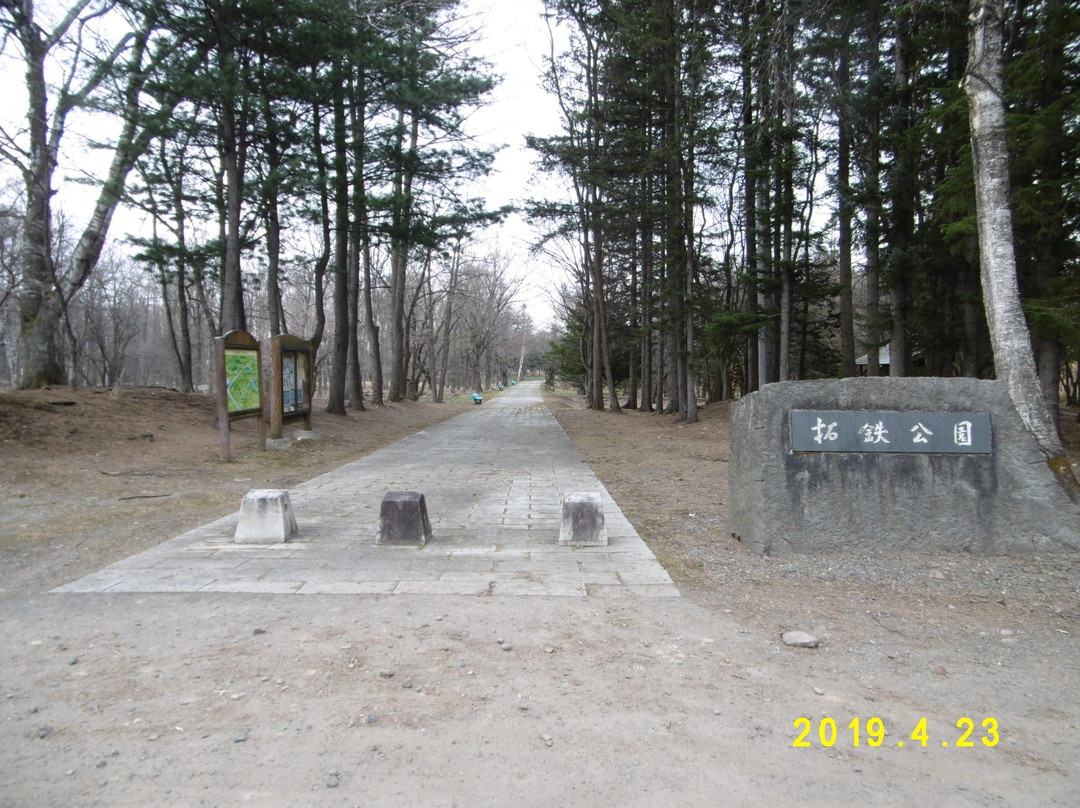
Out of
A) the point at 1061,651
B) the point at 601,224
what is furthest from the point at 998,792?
the point at 601,224

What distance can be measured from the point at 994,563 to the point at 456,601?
4251mm

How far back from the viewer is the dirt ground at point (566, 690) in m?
2.65

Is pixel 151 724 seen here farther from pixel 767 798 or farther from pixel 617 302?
pixel 617 302

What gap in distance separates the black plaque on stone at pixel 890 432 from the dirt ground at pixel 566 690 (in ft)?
2.93

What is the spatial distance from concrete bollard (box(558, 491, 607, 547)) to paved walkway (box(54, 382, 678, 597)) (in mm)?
127

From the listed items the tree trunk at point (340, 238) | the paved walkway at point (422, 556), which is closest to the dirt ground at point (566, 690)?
the paved walkway at point (422, 556)

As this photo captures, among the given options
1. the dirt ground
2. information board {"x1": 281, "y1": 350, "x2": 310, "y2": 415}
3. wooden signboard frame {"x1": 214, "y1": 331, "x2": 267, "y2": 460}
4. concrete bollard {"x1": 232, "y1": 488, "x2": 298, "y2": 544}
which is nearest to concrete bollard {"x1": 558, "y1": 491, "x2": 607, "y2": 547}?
the dirt ground

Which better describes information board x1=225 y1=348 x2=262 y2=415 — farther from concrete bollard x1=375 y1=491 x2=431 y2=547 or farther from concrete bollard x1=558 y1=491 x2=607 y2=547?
concrete bollard x1=558 y1=491 x2=607 y2=547

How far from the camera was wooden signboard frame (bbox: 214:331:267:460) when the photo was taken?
1182 centimetres

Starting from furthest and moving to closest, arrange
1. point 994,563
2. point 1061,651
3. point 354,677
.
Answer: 1. point 994,563
2. point 1061,651
3. point 354,677

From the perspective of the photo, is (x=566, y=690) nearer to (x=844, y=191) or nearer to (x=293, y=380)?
(x=293, y=380)

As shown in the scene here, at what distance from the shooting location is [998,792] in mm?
2594
